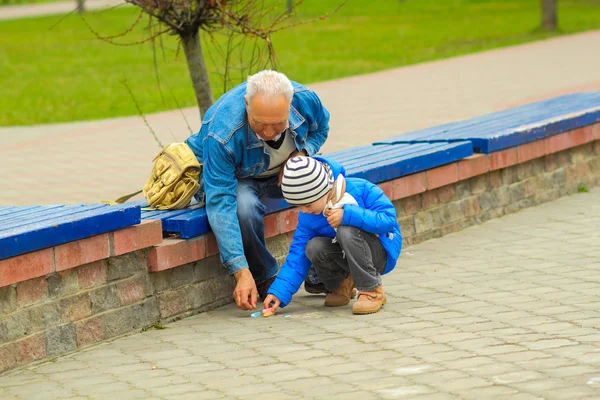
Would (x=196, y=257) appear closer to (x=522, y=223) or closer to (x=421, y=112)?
(x=522, y=223)

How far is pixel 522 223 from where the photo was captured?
7125 mm

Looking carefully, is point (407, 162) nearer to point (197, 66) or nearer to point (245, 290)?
point (245, 290)

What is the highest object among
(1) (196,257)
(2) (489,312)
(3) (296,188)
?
(3) (296,188)

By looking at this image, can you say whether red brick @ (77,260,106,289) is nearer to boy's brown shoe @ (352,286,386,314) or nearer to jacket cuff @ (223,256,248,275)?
jacket cuff @ (223,256,248,275)

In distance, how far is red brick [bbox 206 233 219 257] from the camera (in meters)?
5.34

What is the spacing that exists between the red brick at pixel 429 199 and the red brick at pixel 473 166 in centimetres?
20

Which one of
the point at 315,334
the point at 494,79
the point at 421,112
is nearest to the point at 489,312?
the point at 315,334

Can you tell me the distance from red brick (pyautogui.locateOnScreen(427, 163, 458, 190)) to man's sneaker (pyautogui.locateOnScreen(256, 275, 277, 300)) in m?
1.54

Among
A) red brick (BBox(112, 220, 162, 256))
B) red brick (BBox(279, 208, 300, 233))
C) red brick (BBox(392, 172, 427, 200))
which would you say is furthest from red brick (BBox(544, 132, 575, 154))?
red brick (BBox(112, 220, 162, 256))

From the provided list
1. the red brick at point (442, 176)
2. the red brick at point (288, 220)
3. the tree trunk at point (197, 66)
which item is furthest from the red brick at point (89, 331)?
the tree trunk at point (197, 66)

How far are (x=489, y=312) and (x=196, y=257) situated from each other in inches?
55.8

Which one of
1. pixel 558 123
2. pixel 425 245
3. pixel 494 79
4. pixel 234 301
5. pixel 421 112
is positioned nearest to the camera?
pixel 234 301

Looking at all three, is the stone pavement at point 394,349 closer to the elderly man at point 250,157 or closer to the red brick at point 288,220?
the elderly man at point 250,157

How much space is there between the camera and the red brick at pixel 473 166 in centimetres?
693
